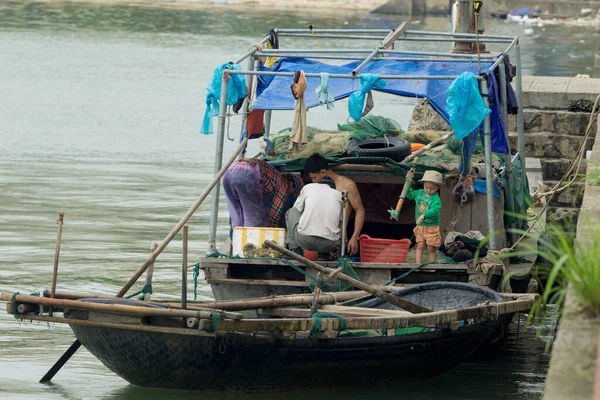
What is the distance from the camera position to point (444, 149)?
1240cm

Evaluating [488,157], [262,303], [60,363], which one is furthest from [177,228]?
[488,157]

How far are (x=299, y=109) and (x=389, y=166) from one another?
61.2 inches

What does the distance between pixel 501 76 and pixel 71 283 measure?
525 cm

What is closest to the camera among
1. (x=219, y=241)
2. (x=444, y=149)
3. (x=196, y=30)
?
(x=444, y=149)

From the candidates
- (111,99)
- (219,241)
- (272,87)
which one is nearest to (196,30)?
(111,99)

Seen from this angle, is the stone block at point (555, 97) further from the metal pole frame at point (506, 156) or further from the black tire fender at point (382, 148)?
the metal pole frame at point (506, 156)

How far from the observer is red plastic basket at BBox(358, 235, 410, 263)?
1053 centimetres

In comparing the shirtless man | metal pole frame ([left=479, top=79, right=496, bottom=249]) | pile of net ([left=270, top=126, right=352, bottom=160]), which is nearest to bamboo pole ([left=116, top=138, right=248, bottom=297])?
the shirtless man

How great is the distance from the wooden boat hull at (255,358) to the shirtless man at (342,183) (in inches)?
Result: 63.9

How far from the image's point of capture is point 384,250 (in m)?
10.6

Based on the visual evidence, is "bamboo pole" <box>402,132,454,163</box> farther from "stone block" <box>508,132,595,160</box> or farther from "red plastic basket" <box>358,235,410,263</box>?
"stone block" <box>508,132,595,160</box>

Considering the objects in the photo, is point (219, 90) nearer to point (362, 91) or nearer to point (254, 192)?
point (254, 192)

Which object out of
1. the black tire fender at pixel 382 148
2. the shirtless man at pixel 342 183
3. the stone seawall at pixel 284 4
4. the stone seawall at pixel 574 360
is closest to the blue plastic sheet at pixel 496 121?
the black tire fender at pixel 382 148

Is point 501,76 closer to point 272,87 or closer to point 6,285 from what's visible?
point 272,87
